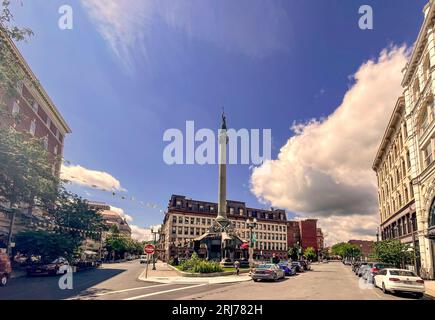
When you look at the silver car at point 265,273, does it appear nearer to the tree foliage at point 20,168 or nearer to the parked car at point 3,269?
the parked car at point 3,269

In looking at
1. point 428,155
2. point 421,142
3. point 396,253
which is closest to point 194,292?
point 396,253

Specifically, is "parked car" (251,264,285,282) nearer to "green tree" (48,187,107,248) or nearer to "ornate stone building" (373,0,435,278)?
"ornate stone building" (373,0,435,278)

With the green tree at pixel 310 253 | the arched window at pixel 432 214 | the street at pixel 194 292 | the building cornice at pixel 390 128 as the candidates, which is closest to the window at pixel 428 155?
the arched window at pixel 432 214

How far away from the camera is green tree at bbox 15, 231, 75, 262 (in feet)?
100

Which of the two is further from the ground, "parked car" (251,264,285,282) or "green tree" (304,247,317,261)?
"parked car" (251,264,285,282)

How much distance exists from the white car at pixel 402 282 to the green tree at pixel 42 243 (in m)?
29.0

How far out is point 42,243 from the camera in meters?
30.5

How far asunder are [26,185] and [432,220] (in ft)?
107

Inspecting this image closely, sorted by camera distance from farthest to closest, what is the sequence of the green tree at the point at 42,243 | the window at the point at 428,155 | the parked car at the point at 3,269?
the green tree at the point at 42,243 < the window at the point at 428,155 < the parked car at the point at 3,269

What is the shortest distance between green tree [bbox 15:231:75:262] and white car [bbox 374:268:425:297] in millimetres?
29026

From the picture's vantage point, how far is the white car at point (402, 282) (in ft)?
48.4

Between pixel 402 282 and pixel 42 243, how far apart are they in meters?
30.4

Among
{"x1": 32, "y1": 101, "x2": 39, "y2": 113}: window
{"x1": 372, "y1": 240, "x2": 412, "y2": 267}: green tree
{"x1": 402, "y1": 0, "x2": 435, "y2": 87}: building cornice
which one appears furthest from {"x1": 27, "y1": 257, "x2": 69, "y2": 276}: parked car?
{"x1": 402, "y1": 0, "x2": 435, "y2": 87}: building cornice

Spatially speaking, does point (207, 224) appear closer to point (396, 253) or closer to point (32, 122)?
point (32, 122)
